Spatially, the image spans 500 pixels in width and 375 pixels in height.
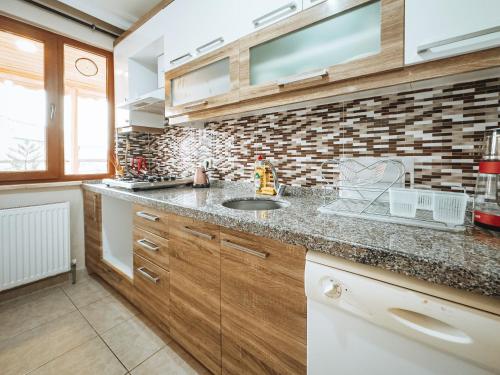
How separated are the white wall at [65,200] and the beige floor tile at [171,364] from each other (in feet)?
5.09

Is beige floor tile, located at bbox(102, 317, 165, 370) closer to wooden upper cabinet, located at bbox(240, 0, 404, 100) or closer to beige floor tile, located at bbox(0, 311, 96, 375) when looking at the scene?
beige floor tile, located at bbox(0, 311, 96, 375)

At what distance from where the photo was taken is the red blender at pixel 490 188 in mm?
727

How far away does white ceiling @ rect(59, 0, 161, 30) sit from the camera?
2064mm

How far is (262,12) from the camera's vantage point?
117 centimetres

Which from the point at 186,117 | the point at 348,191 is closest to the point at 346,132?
the point at 348,191

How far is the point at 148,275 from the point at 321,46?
1568mm

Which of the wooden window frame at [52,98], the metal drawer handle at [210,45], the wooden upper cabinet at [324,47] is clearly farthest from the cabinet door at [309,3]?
the wooden window frame at [52,98]

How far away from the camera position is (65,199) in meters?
2.24

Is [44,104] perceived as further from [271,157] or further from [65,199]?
[271,157]

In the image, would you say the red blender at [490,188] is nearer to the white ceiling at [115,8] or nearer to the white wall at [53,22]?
the white ceiling at [115,8]

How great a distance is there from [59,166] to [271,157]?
2029 millimetres

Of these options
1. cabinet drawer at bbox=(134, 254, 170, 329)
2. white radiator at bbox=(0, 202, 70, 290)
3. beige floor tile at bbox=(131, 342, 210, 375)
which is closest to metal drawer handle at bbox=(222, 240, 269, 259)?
cabinet drawer at bbox=(134, 254, 170, 329)

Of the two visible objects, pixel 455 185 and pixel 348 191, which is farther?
pixel 348 191

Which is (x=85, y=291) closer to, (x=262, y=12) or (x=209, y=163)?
(x=209, y=163)
